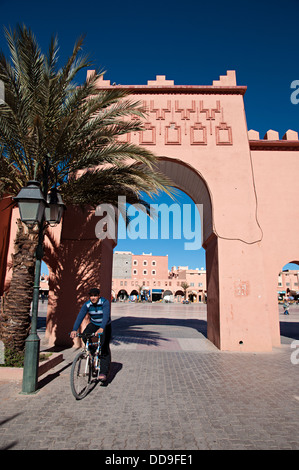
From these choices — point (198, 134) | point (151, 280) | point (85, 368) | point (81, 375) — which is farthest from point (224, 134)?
point (151, 280)

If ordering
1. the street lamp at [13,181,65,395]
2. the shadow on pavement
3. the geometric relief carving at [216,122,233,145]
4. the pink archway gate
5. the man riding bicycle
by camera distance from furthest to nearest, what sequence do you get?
1. the shadow on pavement
2. the geometric relief carving at [216,122,233,145]
3. the pink archway gate
4. the man riding bicycle
5. the street lamp at [13,181,65,395]

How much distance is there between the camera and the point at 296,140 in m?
10.4

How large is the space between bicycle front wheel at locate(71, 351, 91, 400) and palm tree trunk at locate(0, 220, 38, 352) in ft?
6.32

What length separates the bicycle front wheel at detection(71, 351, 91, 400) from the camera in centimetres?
432

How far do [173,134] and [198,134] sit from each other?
0.89 m

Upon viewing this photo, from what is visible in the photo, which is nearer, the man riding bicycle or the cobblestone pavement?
the cobblestone pavement

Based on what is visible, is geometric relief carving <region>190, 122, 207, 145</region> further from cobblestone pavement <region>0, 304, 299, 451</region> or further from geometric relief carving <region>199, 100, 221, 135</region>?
cobblestone pavement <region>0, 304, 299, 451</region>

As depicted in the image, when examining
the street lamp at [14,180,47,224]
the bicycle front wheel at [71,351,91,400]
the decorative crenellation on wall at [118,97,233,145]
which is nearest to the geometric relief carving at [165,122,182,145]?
the decorative crenellation on wall at [118,97,233,145]

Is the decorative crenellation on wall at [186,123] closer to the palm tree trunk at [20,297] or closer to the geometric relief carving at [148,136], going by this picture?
the geometric relief carving at [148,136]

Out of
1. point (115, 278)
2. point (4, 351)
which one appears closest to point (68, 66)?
point (4, 351)

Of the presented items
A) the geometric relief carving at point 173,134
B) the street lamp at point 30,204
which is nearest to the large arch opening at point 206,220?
the geometric relief carving at point 173,134

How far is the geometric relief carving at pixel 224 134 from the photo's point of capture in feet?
31.8
